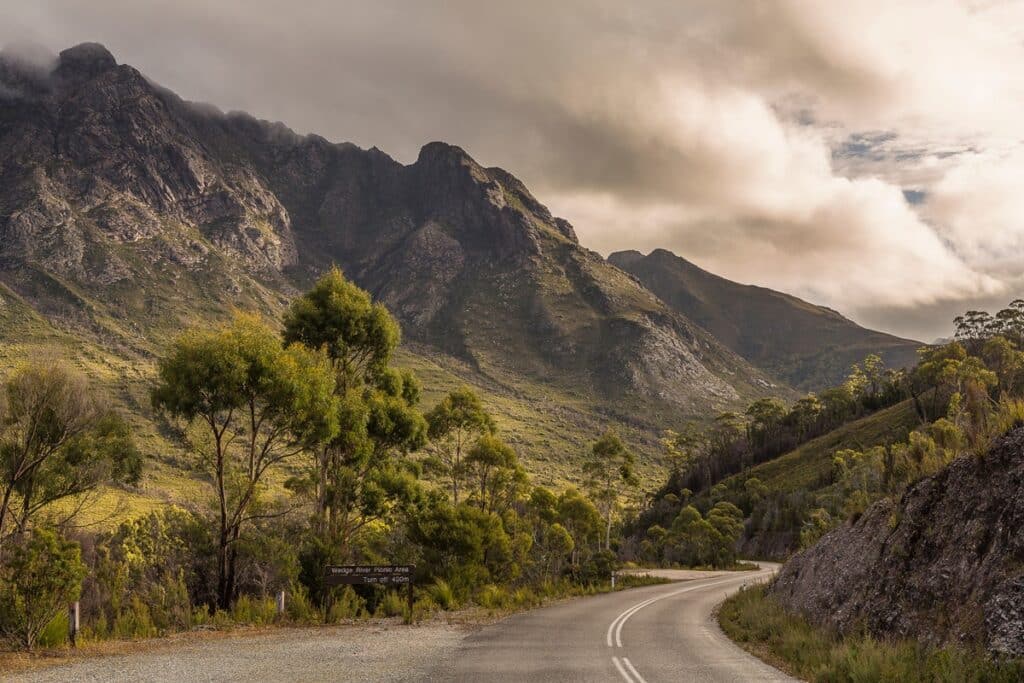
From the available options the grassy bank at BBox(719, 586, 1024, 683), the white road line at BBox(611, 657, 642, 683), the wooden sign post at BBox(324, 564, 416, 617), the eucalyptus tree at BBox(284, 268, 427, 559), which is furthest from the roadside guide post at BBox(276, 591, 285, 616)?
the grassy bank at BBox(719, 586, 1024, 683)

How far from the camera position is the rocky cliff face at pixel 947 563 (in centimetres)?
1082

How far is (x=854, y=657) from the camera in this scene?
1207 cm

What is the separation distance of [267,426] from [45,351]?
7.13 meters

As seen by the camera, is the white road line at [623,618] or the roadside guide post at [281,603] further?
the roadside guide post at [281,603]

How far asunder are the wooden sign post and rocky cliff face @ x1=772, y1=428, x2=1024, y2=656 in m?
11.3

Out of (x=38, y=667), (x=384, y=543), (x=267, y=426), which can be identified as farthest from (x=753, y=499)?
(x=38, y=667)

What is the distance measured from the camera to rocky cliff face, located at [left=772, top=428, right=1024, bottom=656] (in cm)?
1082

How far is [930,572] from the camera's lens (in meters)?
13.2

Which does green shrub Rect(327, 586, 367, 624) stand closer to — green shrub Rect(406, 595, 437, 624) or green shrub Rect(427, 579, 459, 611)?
green shrub Rect(406, 595, 437, 624)

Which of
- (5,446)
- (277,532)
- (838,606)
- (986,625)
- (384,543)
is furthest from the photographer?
(384,543)

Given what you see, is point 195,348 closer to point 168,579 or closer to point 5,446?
point 168,579

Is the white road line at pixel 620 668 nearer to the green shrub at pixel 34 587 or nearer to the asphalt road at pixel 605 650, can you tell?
the asphalt road at pixel 605 650

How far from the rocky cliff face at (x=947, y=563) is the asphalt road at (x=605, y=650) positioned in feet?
9.33

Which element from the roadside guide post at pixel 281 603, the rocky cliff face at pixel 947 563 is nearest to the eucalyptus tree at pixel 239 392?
the roadside guide post at pixel 281 603
